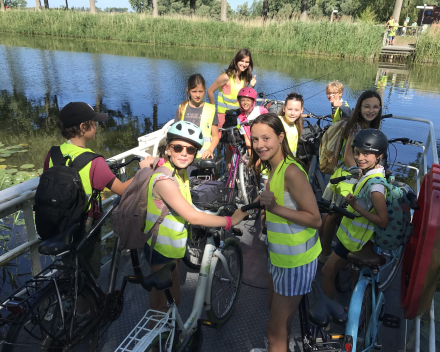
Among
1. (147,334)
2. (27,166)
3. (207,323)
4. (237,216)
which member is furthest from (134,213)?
(27,166)

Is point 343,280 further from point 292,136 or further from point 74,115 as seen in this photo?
point 74,115

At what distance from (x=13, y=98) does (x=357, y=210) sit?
11633 mm

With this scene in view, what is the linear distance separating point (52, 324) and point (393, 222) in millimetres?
2398

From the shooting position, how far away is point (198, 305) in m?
2.27

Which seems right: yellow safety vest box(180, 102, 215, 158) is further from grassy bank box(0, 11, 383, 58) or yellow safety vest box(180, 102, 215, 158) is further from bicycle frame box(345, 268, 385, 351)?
grassy bank box(0, 11, 383, 58)

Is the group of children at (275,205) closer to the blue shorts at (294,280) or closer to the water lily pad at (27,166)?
the blue shorts at (294,280)

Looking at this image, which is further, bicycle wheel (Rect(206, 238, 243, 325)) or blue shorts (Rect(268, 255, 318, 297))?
bicycle wheel (Rect(206, 238, 243, 325))

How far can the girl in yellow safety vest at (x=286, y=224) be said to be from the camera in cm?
184

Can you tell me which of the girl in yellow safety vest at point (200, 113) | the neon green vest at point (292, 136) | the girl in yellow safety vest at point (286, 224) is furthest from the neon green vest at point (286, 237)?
the neon green vest at point (292, 136)

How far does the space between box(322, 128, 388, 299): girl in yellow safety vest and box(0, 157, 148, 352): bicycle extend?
149cm

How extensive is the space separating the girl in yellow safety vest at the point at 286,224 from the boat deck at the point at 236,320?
616 millimetres

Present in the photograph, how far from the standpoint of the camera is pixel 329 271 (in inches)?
103

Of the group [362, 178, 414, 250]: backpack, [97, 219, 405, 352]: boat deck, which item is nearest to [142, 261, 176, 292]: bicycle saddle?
[97, 219, 405, 352]: boat deck

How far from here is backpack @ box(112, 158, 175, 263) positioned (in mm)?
2170
